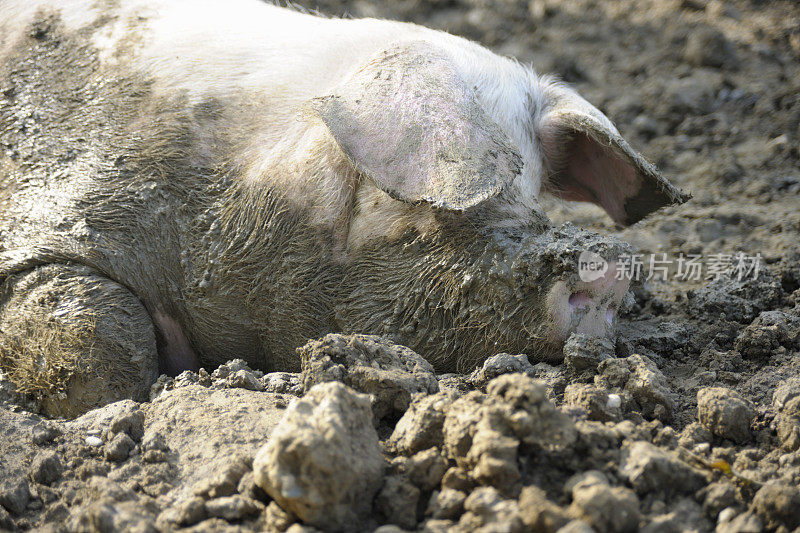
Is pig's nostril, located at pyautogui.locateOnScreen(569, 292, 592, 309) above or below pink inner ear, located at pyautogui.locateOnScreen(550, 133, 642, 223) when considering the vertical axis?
below

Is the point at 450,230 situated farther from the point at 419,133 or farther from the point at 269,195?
the point at 269,195

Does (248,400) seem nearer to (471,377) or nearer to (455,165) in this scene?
(471,377)

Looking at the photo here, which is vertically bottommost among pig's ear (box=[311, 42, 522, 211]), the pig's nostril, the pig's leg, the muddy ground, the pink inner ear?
the pig's leg

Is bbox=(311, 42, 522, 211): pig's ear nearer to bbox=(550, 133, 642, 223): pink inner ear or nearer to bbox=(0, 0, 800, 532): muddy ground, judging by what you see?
bbox=(0, 0, 800, 532): muddy ground

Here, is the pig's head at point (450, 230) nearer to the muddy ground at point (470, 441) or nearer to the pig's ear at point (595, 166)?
the pig's ear at point (595, 166)

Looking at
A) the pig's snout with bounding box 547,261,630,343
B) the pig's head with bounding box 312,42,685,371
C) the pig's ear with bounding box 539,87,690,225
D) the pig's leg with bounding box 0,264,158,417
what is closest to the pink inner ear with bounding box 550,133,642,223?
the pig's ear with bounding box 539,87,690,225

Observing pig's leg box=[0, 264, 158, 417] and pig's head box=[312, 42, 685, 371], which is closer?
pig's head box=[312, 42, 685, 371]

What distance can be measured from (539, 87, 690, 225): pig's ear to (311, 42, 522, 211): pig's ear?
405 millimetres

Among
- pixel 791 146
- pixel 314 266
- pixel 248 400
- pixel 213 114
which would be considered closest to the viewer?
pixel 248 400

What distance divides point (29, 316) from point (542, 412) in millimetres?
1824

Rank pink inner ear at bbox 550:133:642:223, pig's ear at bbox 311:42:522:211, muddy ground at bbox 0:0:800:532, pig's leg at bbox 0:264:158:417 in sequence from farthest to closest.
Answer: pink inner ear at bbox 550:133:642:223 → pig's leg at bbox 0:264:158:417 → pig's ear at bbox 311:42:522:211 → muddy ground at bbox 0:0:800:532

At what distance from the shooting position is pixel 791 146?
13.4ft

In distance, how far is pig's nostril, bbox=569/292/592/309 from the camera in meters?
2.33

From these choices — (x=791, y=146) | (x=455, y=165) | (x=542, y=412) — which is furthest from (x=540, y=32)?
(x=542, y=412)
